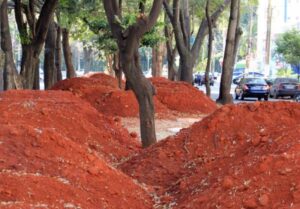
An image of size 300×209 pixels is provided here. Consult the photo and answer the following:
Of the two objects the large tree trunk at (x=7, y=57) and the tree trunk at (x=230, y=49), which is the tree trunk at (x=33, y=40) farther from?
the tree trunk at (x=230, y=49)

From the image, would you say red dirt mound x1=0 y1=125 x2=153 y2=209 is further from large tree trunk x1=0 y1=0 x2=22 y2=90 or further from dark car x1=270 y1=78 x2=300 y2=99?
dark car x1=270 y1=78 x2=300 y2=99

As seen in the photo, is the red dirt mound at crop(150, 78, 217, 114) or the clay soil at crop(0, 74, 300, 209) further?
the red dirt mound at crop(150, 78, 217, 114)

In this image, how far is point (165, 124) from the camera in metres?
20.1

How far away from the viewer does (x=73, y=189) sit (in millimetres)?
7684

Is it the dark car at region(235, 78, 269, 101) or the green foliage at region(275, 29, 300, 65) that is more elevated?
the green foliage at region(275, 29, 300, 65)

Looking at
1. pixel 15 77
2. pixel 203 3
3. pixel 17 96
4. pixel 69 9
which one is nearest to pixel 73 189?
pixel 17 96

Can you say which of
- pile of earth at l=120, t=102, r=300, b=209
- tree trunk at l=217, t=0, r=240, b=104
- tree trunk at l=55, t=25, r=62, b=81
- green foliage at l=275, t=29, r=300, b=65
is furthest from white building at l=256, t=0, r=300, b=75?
pile of earth at l=120, t=102, r=300, b=209

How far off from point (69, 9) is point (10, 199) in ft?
64.6

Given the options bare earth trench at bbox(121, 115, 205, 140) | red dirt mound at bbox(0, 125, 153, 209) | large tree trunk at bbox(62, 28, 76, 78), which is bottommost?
bare earth trench at bbox(121, 115, 205, 140)

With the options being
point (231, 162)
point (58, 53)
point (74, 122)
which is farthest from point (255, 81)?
point (231, 162)

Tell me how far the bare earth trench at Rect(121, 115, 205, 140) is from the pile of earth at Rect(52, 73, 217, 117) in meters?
0.71

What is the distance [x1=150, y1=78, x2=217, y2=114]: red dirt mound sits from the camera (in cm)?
2383

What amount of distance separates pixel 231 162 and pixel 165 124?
10825mm

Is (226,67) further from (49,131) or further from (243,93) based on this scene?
(49,131)
